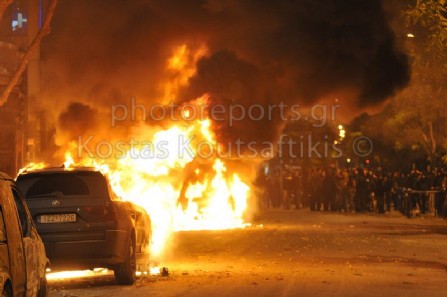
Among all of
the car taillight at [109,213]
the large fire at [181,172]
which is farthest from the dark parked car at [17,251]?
the large fire at [181,172]

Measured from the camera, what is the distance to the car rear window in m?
13.5

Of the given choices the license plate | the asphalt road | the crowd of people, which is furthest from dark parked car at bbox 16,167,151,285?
the crowd of people

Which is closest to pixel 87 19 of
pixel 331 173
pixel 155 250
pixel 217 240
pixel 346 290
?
pixel 217 240

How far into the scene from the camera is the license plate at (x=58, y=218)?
1316 cm

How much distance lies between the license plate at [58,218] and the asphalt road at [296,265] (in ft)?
3.01

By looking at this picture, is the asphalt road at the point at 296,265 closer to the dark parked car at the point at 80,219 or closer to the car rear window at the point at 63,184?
the dark parked car at the point at 80,219

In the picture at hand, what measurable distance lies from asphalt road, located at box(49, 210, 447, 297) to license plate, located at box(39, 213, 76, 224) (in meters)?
0.92

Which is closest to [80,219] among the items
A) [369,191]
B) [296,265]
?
[296,265]

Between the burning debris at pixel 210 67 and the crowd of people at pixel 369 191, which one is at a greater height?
the burning debris at pixel 210 67

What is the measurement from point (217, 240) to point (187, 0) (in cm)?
886

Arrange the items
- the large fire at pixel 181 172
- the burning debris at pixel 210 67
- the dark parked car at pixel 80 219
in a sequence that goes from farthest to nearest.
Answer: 1. the burning debris at pixel 210 67
2. the large fire at pixel 181 172
3. the dark parked car at pixel 80 219

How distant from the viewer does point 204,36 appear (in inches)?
1089

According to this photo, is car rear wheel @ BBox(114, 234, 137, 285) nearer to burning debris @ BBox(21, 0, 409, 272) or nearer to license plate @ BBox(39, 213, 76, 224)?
license plate @ BBox(39, 213, 76, 224)

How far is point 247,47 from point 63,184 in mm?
14811
